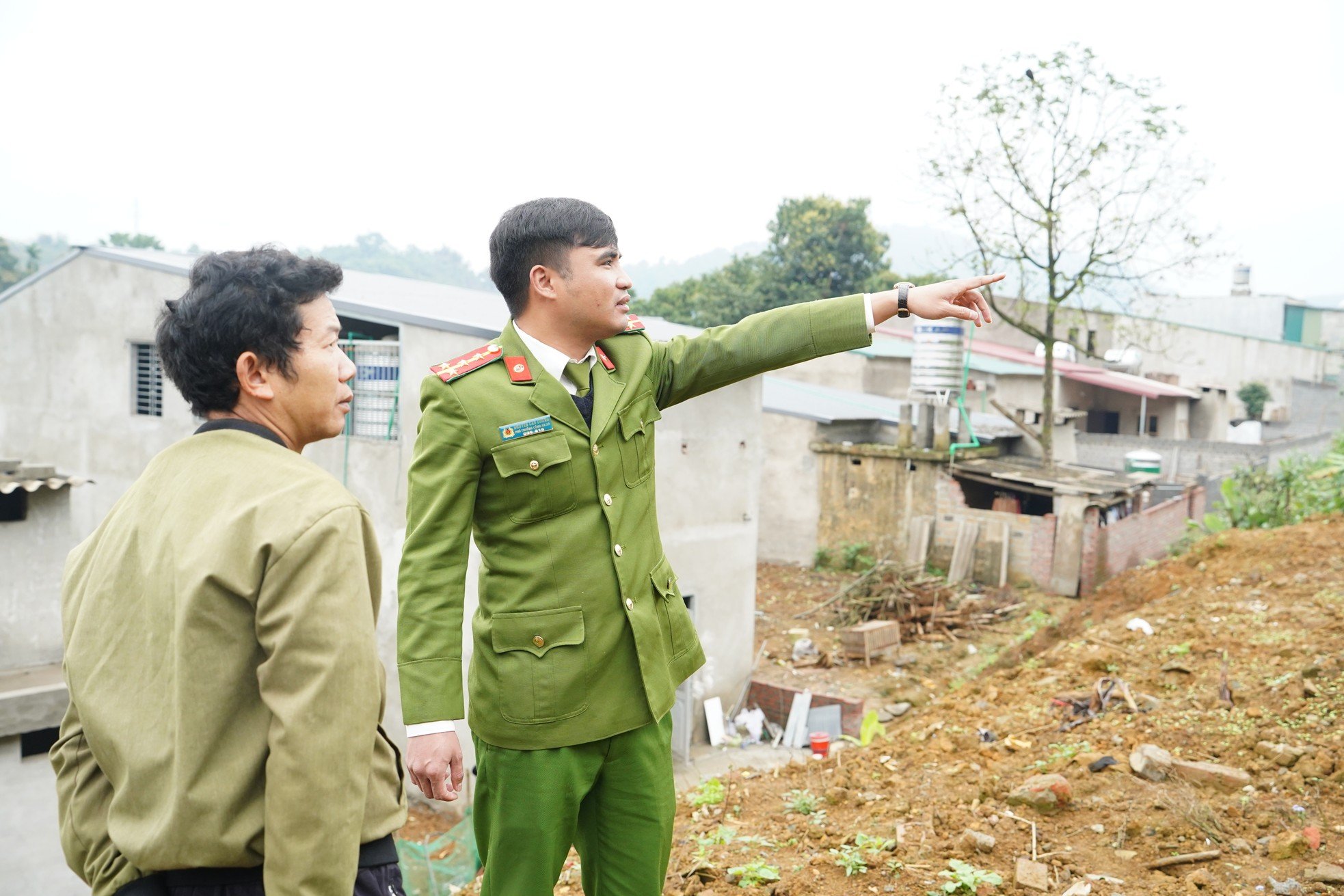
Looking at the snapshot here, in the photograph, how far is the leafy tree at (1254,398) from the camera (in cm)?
2714

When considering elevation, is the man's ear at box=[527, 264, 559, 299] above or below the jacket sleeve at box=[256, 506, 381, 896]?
above

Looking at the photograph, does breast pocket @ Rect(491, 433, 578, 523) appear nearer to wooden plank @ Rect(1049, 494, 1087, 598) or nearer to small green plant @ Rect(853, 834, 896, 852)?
small green plant @ Rect(853, 834, 896, 852)

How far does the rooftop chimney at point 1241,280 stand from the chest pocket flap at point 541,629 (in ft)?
144

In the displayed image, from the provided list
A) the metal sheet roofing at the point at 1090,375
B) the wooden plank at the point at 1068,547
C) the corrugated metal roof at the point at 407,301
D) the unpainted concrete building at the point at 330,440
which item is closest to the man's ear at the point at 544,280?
the corrugated metal roof at the point at 407,301

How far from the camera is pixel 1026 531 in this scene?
46.1 feet

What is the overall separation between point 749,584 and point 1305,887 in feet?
26.5

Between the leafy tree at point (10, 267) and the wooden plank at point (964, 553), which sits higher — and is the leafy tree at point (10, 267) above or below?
above

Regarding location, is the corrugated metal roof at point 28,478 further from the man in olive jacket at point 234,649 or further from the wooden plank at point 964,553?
the wooden plank at point 964,553

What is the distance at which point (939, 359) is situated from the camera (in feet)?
50.8

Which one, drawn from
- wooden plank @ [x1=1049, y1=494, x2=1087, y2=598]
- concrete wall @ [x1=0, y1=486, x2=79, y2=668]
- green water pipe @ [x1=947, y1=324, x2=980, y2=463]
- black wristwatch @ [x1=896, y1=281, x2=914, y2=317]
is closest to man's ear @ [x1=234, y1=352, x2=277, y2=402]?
black wristwatch @ [x1=896, y1=281, x2=914, y2=317]

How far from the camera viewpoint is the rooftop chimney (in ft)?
130

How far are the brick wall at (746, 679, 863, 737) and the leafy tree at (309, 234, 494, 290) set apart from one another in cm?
5982

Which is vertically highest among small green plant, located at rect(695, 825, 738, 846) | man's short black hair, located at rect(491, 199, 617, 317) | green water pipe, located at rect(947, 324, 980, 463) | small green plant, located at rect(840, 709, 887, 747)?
man's short black hair, located at rect(491, 199, 617, 317)

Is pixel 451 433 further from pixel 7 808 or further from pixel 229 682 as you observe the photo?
pixel 7 808
